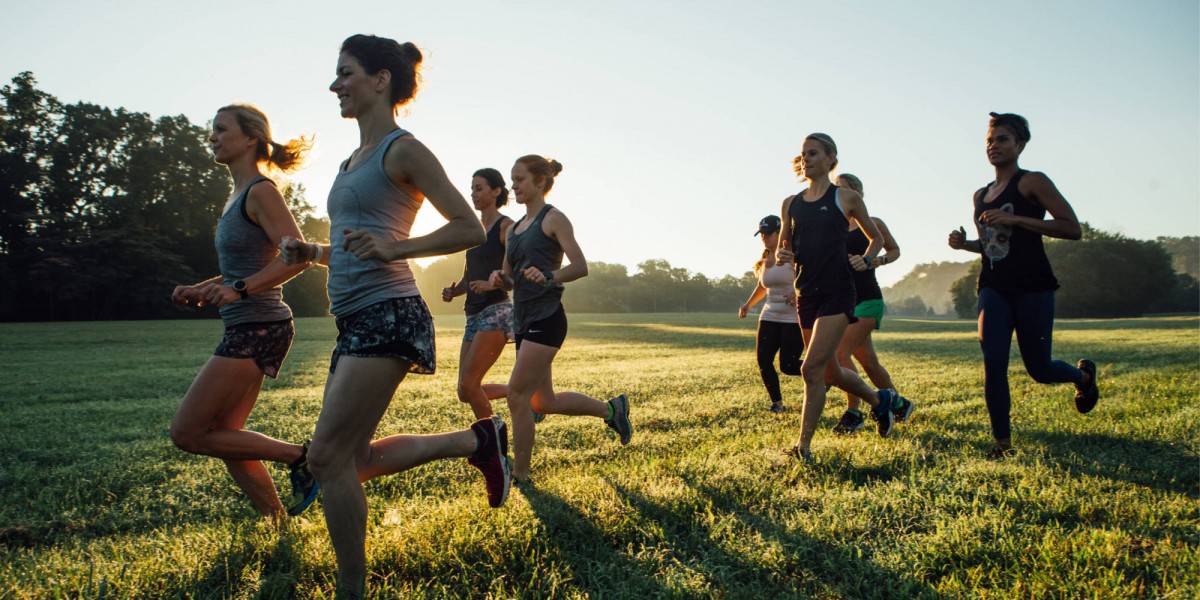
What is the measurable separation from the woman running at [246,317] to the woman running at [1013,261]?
16.0 ft

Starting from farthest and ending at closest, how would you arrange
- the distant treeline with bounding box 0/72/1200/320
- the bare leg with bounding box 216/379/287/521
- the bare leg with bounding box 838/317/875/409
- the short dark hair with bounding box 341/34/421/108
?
the distant treeline with bounding box 0/72/1200/320, the bare leg with bounding box 838/317/875/409, the bare leg with bounding box 216/379/287/521, the short dark hair with bounding box 341/34/421/108

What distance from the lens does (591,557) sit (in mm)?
3229

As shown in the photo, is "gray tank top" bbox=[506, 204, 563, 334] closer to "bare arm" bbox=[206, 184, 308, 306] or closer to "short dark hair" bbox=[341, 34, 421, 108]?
"bare arm" bbox=[206, 184, 308, 306]

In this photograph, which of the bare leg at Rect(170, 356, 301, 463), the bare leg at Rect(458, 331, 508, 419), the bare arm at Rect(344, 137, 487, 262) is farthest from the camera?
the bare leg at Rect(458, 331, 508, 419)

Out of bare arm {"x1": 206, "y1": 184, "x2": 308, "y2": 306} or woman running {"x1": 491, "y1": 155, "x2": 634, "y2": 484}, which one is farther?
woman running {"x1": 491, "y1": 155, "x2": 634, "y2": 484}

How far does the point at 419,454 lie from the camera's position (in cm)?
335

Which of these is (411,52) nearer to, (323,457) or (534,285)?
(323,457)

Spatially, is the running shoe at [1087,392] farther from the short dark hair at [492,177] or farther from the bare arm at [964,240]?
the short dark hair at [492,177]

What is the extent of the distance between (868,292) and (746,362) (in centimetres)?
805

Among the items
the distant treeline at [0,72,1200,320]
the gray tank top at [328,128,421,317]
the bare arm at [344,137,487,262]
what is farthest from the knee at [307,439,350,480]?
the distant treeline at [0,72,1200,320]

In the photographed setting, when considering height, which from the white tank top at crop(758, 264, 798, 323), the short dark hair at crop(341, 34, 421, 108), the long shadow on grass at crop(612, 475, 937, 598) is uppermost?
the short dark hair at crop(341, 34, 421, 108)

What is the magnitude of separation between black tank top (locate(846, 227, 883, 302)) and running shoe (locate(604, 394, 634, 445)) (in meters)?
2.83

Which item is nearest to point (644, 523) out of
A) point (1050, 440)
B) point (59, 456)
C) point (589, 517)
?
point (589, 517)

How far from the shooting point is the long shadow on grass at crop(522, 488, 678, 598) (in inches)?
111
